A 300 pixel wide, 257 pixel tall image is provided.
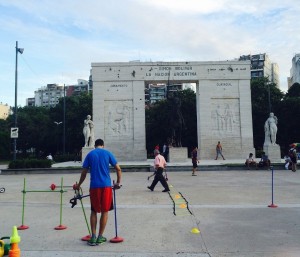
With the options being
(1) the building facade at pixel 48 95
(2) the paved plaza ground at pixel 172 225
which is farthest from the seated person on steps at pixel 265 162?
(1) the building facade at pixel 48 95

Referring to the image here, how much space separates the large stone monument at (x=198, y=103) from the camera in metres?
34.4

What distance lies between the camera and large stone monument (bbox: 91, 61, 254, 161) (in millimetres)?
34406

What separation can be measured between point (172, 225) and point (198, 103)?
28570 millimetres

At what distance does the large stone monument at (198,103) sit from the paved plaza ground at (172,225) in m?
21.8

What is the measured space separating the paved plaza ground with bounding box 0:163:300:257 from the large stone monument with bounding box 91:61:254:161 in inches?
859

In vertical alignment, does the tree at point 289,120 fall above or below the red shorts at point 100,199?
above

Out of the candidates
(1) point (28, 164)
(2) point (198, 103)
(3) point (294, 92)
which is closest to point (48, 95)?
(3) point (294, 92)

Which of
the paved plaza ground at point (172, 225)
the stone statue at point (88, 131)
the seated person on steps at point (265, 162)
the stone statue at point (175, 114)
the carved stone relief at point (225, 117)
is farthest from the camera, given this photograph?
the carved stone relief at point (225, 117)

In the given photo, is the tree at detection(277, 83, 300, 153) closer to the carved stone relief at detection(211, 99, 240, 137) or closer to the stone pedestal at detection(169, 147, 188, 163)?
the carved stone relief at detection(211, 99, 240, 137)

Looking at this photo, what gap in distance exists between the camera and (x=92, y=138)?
30.6 m

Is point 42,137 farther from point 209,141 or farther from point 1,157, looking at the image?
point 209,141

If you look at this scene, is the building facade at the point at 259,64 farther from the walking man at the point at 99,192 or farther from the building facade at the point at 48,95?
the walking man at the point at 99,192

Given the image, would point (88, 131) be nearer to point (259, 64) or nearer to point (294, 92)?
point (294, 92)

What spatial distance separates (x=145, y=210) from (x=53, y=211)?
2525 millimetres
